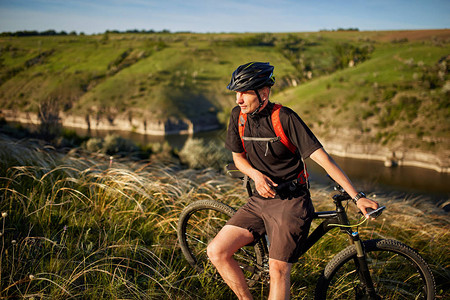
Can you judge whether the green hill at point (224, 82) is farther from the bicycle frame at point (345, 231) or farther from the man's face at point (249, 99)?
the bicycle frame at point (345, 231)

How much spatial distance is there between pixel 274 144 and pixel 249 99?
0.37 meters

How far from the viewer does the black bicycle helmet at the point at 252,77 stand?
2.06 metres

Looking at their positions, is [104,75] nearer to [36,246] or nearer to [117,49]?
[117,49]

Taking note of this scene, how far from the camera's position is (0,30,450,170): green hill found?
41.2 m

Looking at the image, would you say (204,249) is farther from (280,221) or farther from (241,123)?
(241,123)

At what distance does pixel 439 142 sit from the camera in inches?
1249

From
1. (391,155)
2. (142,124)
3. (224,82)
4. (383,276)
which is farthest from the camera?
(224,82)

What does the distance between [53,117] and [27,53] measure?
191 ft

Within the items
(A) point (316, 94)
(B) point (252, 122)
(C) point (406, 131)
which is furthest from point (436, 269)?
(A) point (316, 94)

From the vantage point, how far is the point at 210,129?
6638 cm

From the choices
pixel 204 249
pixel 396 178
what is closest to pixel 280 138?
pixel 204 249

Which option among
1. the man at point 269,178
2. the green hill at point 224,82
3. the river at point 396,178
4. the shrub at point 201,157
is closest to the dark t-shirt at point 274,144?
the man at point 269,178

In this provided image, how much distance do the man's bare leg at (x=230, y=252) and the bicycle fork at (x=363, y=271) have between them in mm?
752

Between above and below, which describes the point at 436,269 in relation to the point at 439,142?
above
